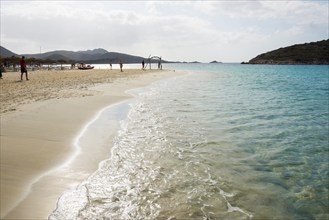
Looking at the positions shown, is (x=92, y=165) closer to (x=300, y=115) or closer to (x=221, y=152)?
(x=221, y=152)

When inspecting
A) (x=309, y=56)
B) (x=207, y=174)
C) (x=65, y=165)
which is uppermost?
(x=309, y=56)

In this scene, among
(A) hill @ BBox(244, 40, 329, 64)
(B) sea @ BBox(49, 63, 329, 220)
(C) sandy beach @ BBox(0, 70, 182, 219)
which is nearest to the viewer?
(C) sandy beach @ BBox(0, 70, 182, 219)

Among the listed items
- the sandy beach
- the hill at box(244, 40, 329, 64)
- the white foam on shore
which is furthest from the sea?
the hill at box(244, 40, 329, 64)

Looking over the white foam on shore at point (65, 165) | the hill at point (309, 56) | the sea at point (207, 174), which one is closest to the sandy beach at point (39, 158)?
the white foam on shore at point (65, 165)

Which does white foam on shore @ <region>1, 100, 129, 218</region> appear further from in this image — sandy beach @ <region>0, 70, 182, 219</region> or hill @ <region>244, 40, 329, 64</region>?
hill @ <region>244, 40, 329, 64</region>

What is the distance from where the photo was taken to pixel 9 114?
11.5 m

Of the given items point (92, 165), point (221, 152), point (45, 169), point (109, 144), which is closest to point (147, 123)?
point (109, 144)

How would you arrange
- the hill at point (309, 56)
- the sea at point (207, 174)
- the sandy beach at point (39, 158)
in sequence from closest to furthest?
the sandy beach at point (39, 158) < the sea at point (207, 174) < the hill at point (309, 56)

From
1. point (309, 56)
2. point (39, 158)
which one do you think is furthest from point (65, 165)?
point (309, 56)

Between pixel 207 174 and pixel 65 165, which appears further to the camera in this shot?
pixel 207 174

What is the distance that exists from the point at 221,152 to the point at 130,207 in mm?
4399

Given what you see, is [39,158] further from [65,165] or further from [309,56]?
[309,56]

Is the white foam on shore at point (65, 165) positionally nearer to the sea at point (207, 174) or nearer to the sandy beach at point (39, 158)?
the sandy beach at point (39, 158)

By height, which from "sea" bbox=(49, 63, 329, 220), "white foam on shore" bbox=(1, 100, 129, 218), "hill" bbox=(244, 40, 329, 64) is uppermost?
"hill" bbox=(244, 40, 329, 64)
